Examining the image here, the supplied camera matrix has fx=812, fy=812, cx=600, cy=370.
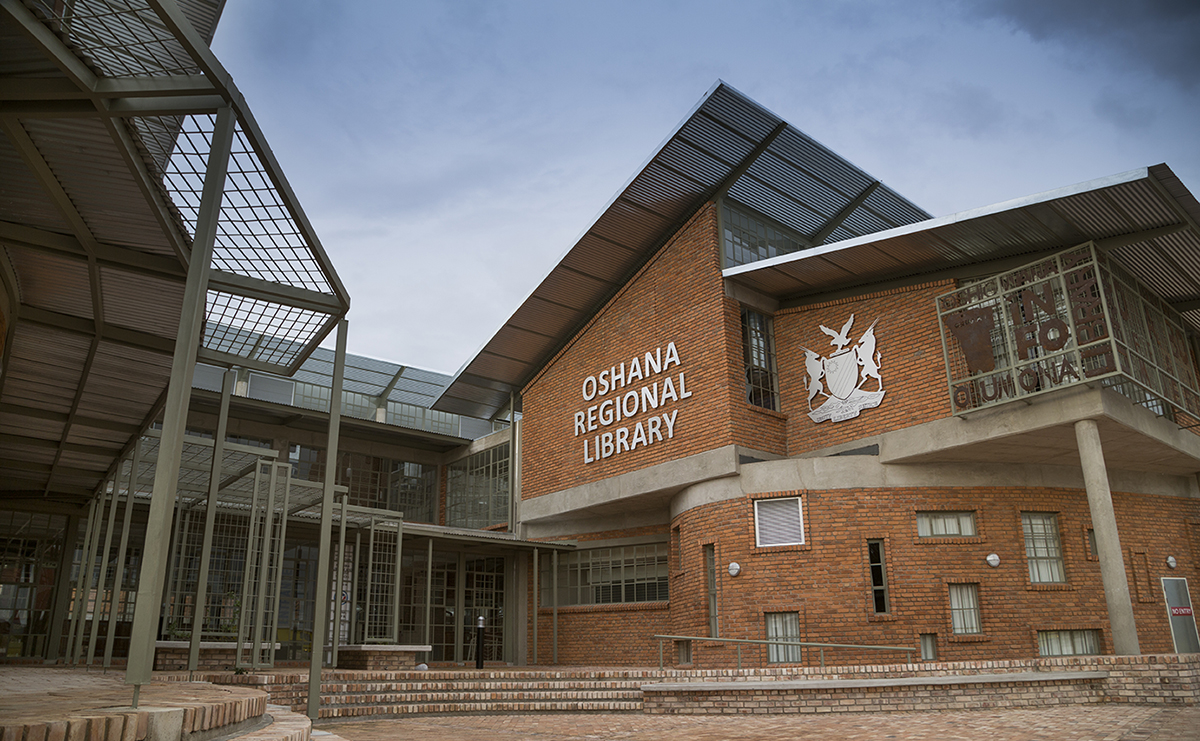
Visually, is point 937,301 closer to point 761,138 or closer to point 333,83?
point 761,138

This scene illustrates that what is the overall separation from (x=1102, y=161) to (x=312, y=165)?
2386 inches

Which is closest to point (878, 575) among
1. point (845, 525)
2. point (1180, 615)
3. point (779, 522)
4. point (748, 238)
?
point (845, 525)

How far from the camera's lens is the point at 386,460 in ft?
84.6

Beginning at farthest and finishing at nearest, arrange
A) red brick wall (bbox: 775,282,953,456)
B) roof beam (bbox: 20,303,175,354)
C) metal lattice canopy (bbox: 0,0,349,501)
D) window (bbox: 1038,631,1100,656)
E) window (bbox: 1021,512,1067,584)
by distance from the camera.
→ red brick wall (bbox: 775,282,953,456)
window (bbox: 1021,512,1067,584)
window (bbox: 1038,631,1100,656)
roof beam (bbox: 20,303,175,354)
metal lattice canopy (bbox: 0,0,349,501)

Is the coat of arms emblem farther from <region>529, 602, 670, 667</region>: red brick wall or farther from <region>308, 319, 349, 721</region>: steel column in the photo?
<region>308, 319, 349, 721</region>: steel column

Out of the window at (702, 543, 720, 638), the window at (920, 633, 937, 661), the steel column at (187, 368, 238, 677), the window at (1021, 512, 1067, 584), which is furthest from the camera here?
the window at (702, 543, 720, 638)

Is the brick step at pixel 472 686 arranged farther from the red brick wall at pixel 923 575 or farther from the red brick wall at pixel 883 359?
the red brick wall at pixel 883 359

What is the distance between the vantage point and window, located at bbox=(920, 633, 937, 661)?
14203 millimetres

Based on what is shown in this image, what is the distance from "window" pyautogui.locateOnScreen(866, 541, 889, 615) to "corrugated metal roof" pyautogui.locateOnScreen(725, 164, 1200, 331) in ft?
17.8

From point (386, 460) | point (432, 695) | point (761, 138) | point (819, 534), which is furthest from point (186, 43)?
point (386, 460)

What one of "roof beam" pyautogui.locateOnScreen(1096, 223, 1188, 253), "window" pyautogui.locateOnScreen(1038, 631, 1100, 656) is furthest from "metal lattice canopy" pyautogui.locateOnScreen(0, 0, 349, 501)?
"window" pyautogui.locateOnScreen(1038, 631, 1100, 656)

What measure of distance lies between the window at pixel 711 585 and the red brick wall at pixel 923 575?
0.16 m

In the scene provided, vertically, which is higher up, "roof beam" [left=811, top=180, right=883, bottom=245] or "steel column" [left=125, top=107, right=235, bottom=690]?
"roof beam" [left=811, top=180, right=883, bottom=245]

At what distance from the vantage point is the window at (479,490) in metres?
23.6
